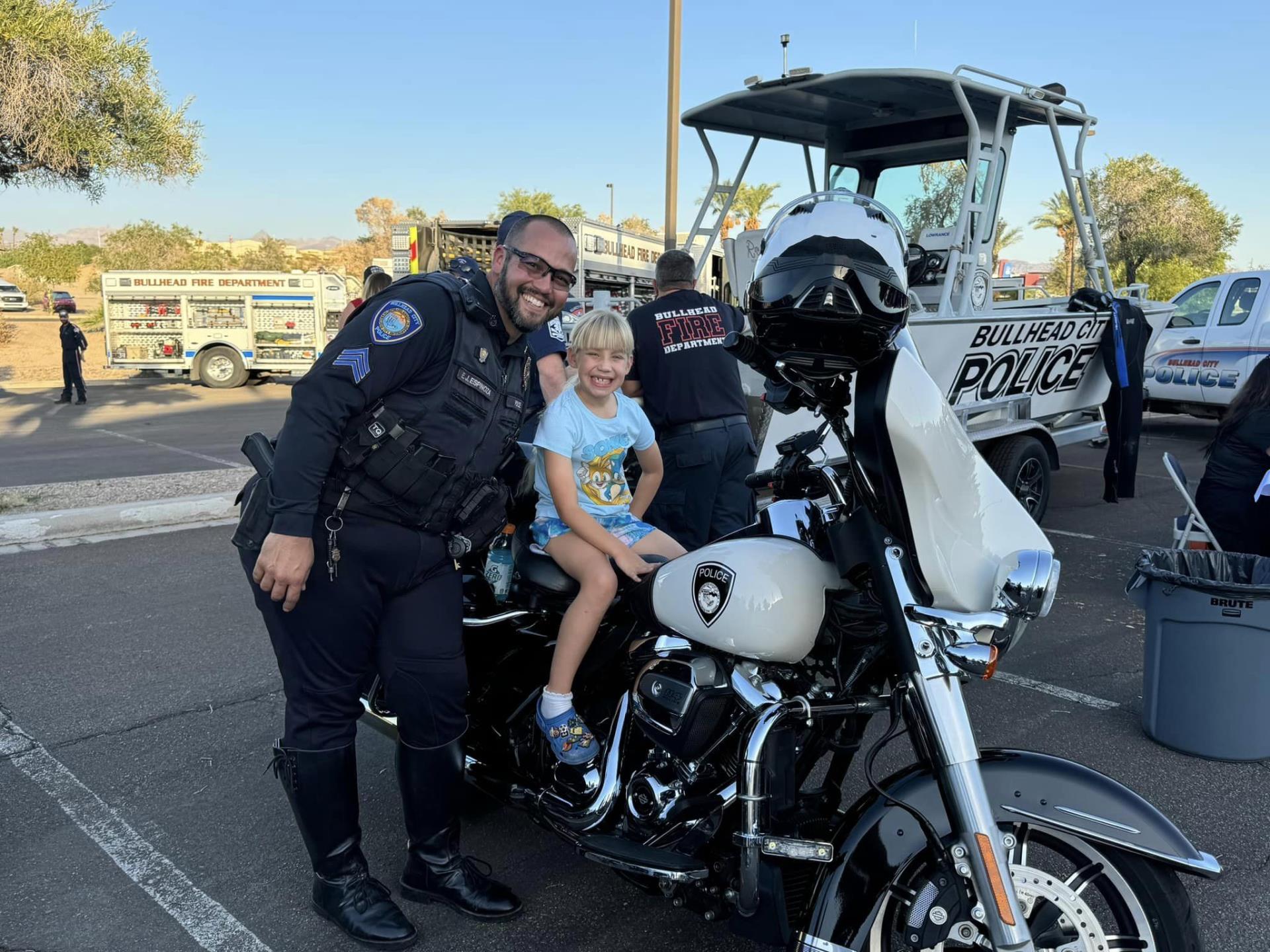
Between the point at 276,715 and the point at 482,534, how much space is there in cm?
203

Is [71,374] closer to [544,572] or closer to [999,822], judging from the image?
[544,572]

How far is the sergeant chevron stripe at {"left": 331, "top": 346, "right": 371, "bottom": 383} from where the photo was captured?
8.20 ft

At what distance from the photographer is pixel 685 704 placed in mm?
2342

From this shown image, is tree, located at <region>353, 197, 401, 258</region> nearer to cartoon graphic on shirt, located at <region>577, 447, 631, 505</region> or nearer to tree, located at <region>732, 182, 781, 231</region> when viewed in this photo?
tree, located at <region>732, 182, 781, 231</region>

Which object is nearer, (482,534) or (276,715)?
(482,534)

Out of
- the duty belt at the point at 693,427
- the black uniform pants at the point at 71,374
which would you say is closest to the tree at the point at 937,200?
the duty belt at the point at 693,427

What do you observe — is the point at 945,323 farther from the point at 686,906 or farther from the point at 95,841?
the point at 95,841

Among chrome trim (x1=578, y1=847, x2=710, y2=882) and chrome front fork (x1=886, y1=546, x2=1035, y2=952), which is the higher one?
chrome front fork (x1=886, y1=546, x2=1035, y2=952)

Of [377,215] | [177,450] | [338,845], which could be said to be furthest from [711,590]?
[377,215]

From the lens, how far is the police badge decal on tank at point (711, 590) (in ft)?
7.23

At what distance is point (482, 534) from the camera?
9.15ft

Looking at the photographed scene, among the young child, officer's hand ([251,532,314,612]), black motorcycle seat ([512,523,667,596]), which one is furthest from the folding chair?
officer's hand ([251,532,314,612])

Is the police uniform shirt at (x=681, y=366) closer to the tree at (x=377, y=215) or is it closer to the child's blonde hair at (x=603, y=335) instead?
the child's blonde hair at (x=603, y=335)

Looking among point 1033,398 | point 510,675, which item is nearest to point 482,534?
point 510,675
